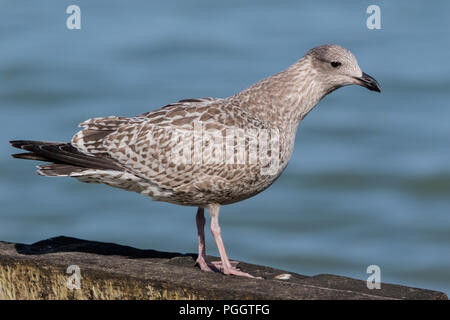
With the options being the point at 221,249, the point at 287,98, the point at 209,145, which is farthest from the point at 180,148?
the point at 287,98

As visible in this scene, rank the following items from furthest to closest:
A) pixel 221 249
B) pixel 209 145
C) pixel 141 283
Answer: pixel 221 249 → pixel 209 145 → pixel 141 283

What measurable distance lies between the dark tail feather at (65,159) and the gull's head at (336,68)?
1996 mm

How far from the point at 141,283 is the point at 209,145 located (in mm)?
1561

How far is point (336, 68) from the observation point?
7.90 meters

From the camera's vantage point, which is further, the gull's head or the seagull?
the gull's head

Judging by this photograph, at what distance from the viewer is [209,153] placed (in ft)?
24.8

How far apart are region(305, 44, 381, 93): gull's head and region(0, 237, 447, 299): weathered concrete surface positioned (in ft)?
5.81

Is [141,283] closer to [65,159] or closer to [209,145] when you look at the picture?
[209,145]

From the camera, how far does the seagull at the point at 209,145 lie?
7547 millimetres

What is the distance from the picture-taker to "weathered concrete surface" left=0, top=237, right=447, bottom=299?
249 inches

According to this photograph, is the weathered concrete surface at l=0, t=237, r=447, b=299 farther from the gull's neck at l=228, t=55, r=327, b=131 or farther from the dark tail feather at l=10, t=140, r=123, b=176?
the gull's neck at l=228, t=55, r=327, b=131

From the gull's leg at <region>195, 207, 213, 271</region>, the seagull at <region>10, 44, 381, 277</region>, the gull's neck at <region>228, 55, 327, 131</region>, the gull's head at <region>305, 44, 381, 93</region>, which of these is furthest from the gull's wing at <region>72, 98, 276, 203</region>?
the gull's head at <region>305, 44, 381, 93</region>
